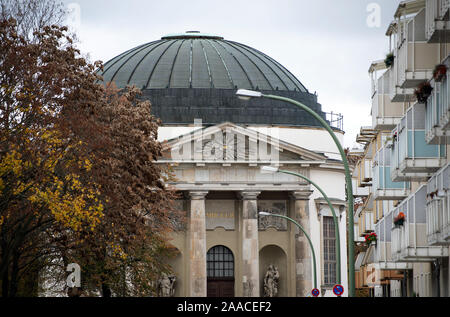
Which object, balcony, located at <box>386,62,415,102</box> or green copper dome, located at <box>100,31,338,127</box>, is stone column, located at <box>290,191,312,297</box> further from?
balcony, located at <box>386,62,415,102</box>

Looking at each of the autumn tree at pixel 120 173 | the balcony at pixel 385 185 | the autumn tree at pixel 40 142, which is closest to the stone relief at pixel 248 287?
the autumn tree at pixel 120 173

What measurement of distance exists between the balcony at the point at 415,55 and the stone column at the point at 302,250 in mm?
52823

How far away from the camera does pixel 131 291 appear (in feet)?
183

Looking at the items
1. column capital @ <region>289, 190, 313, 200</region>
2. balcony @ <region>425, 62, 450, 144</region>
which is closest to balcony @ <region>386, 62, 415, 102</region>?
balcony @ <region>425, 62, 450, 144</region>

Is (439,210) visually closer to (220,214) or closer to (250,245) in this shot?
(250,245)

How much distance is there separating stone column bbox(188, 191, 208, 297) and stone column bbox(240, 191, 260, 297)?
2820 millimetres

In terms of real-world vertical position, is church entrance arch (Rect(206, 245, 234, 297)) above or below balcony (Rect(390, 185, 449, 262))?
above

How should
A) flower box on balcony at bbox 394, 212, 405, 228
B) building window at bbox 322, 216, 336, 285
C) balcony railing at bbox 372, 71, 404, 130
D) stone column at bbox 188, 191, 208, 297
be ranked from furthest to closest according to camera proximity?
building window at bbox 322, 216, 336, 285, stone column at bbox 188, 191, 208, 297, balcony railing at bbox 372, 71, 404, 130, flower box on balcony at bbox 394, 212, 405, 228

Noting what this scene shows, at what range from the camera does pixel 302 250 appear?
8631 centimetres

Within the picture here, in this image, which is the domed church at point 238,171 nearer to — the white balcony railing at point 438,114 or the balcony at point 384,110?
the balcony at point 384,110

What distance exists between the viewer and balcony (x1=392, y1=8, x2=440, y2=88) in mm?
32344

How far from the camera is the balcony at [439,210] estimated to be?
28.2 meters

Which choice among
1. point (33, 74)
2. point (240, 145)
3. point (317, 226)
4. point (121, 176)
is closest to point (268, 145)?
point (240, 145)
